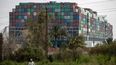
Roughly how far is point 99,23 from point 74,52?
135 meters

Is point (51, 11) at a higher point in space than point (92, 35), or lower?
higher

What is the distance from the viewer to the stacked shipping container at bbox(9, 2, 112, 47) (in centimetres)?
13788

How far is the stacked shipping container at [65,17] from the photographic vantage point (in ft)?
452

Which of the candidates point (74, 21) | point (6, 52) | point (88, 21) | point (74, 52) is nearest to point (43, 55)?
point (74, 52)

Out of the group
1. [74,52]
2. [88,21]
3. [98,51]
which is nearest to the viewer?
Result: [74,52]

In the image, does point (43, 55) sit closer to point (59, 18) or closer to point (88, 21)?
point (59, 18)

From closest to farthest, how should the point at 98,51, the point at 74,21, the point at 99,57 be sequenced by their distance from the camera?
the point at 99,57, the point at 98,51, the point at 74,21

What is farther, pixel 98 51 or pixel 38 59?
pixel 98 51

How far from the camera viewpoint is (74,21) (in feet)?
454

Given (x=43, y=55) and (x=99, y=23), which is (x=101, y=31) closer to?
(x=99, y=23)

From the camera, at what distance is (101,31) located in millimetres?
173875

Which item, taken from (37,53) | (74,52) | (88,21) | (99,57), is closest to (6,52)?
(37,53)

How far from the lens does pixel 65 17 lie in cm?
14225

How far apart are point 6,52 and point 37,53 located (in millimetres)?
7444
